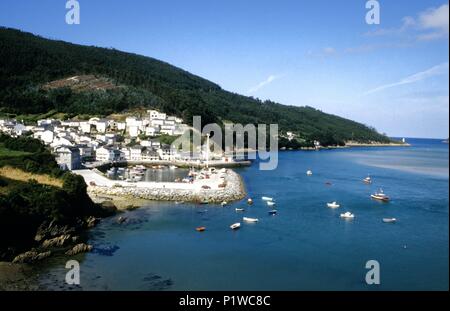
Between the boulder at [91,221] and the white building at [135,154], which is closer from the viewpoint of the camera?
the boulder at [91,221]

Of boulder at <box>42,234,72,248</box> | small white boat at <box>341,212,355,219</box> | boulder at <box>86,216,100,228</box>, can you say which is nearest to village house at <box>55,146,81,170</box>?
boulder at <box>86,216,100,228</box>

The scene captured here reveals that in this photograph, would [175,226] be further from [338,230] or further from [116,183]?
[116,183]

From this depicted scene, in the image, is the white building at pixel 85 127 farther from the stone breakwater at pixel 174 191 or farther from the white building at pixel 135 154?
the stone breakwater at pixel 174 191

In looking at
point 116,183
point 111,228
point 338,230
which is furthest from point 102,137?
A: point 338,230

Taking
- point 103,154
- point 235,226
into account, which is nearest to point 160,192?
point 235,226

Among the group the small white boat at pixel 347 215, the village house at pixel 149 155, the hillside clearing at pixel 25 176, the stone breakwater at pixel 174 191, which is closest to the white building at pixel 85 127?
the village house at pixel 149 155

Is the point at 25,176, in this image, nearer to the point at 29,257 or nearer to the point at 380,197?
the point at 29,257
